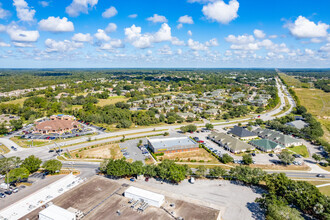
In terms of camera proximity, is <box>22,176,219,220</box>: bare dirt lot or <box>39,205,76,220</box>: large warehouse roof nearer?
<box>39,205,76,220</box>: large warehouse roof

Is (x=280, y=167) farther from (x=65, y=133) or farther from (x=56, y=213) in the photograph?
(x=65, y=133)

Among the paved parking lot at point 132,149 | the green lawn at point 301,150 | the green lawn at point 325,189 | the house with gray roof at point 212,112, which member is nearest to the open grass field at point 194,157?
the paved parking lot at point 132,149

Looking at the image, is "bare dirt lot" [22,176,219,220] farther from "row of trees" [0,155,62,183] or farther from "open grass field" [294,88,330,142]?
"open grass field" [294,88,330,142]

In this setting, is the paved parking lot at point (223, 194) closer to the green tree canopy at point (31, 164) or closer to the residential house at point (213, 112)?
the green tree canopy at point (31, 164)

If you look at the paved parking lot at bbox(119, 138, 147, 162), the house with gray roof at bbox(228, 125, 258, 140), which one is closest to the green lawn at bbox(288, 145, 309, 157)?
the house with gray roof at bbox(228, 125, 258, 140)

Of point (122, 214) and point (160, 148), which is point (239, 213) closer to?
point (122, 214)

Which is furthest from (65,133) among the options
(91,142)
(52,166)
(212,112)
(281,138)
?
(281,138)
